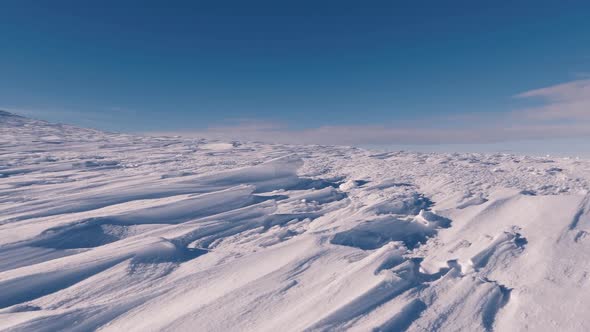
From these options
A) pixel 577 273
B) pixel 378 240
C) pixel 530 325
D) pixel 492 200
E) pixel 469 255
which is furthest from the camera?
pixel 492 200

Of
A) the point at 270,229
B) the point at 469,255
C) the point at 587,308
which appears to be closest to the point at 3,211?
the point at 270,229

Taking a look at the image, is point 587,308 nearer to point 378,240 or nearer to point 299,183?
point 378,240

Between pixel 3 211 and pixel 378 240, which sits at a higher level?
pixel 3 211

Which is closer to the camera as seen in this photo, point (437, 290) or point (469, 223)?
point (437, 290)

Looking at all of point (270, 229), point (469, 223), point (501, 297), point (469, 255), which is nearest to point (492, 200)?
point (469, 223)

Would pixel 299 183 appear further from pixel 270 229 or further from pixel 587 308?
pixel 587 308

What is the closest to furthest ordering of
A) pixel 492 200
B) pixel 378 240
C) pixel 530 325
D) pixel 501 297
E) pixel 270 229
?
1. pixel 530 325
2. pixel 501 297
3. pixel 378 240
4. pixel 270 229
5. pixel 492 200
